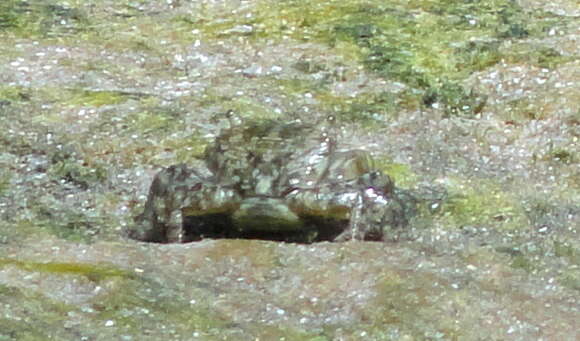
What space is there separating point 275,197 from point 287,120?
135 centimetres

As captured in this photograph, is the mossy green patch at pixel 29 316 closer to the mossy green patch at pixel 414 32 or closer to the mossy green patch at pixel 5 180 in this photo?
the mossy green patch at pixel 5 180

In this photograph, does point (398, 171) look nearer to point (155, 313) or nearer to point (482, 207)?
point (482, 207)

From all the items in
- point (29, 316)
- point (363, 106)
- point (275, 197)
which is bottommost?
point (363, 106)

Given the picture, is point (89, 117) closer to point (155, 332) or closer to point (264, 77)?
point (264, 77)

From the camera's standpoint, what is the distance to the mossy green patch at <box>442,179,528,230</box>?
4422 millimetres

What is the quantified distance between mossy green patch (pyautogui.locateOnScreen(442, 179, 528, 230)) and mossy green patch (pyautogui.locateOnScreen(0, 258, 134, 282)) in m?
1.46

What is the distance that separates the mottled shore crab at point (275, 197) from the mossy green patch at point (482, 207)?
24cm

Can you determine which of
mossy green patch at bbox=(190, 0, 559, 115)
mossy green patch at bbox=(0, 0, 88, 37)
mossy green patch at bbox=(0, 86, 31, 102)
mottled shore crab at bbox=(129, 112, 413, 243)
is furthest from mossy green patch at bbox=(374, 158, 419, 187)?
mossy green patch at bbox=(0, 0, 88, 37)

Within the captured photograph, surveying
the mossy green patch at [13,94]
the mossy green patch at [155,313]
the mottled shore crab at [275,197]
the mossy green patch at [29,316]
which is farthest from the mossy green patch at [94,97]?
the mossy green patch at [29,316]

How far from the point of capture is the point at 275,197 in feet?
13.8

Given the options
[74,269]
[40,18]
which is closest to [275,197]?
[74,269]

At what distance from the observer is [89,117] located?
5.55 metres

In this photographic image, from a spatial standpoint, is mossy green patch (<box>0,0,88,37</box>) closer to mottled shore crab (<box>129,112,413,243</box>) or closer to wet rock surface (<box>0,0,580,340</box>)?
wet rock surface (<box>0,0,580,340</box>)

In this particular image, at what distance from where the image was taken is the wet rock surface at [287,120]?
3.38 meters
